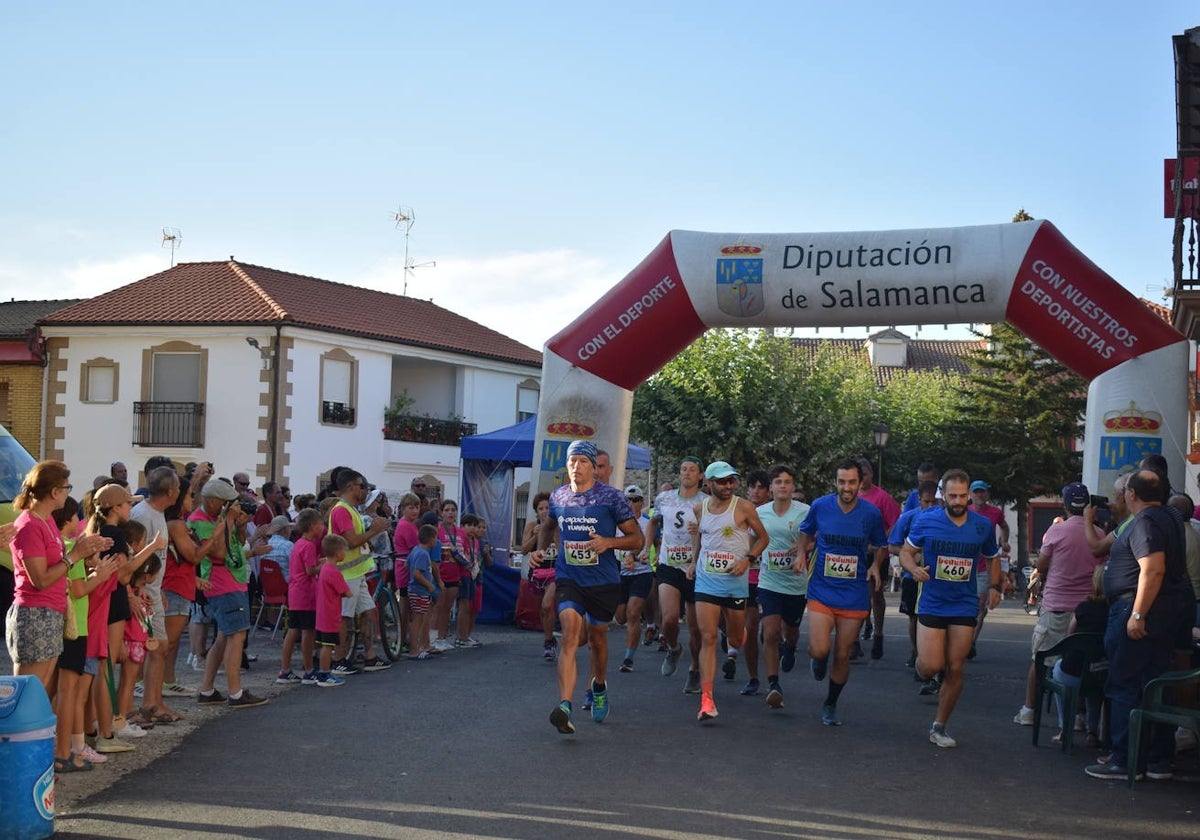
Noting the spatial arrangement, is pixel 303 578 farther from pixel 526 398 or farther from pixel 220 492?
pixel 526 398

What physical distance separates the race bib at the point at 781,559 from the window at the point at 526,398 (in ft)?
116

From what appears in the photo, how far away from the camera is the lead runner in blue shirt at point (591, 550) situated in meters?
9.66

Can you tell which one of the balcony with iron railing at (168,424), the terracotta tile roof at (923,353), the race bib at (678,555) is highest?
the terracotta tile roof at (923,353)

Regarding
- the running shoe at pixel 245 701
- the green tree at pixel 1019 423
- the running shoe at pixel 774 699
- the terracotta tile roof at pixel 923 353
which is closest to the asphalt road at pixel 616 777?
the running shoe at pixel 774 699

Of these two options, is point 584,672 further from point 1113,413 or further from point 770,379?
point 770,379

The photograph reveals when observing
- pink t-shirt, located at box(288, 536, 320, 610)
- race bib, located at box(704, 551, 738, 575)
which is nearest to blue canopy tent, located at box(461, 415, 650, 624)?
pink t-shirt, located at box(288, 536, 320, 610)

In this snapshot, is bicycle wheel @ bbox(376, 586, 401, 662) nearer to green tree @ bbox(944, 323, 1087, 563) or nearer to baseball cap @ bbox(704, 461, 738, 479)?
baseball cap @ bbox(704, 461, 738, 479)

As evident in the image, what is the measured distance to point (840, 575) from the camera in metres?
10.3

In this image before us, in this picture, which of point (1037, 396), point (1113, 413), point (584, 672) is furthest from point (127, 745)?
point (1037, 396)

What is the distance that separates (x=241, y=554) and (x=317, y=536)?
5.32 ft

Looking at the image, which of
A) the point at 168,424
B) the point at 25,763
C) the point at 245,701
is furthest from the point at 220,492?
the point at 168,424

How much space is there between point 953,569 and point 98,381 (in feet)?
117

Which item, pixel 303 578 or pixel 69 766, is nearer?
pixel 69 766

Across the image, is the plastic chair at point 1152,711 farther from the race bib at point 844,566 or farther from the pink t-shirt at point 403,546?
the pink t-shirt at point 403,546
